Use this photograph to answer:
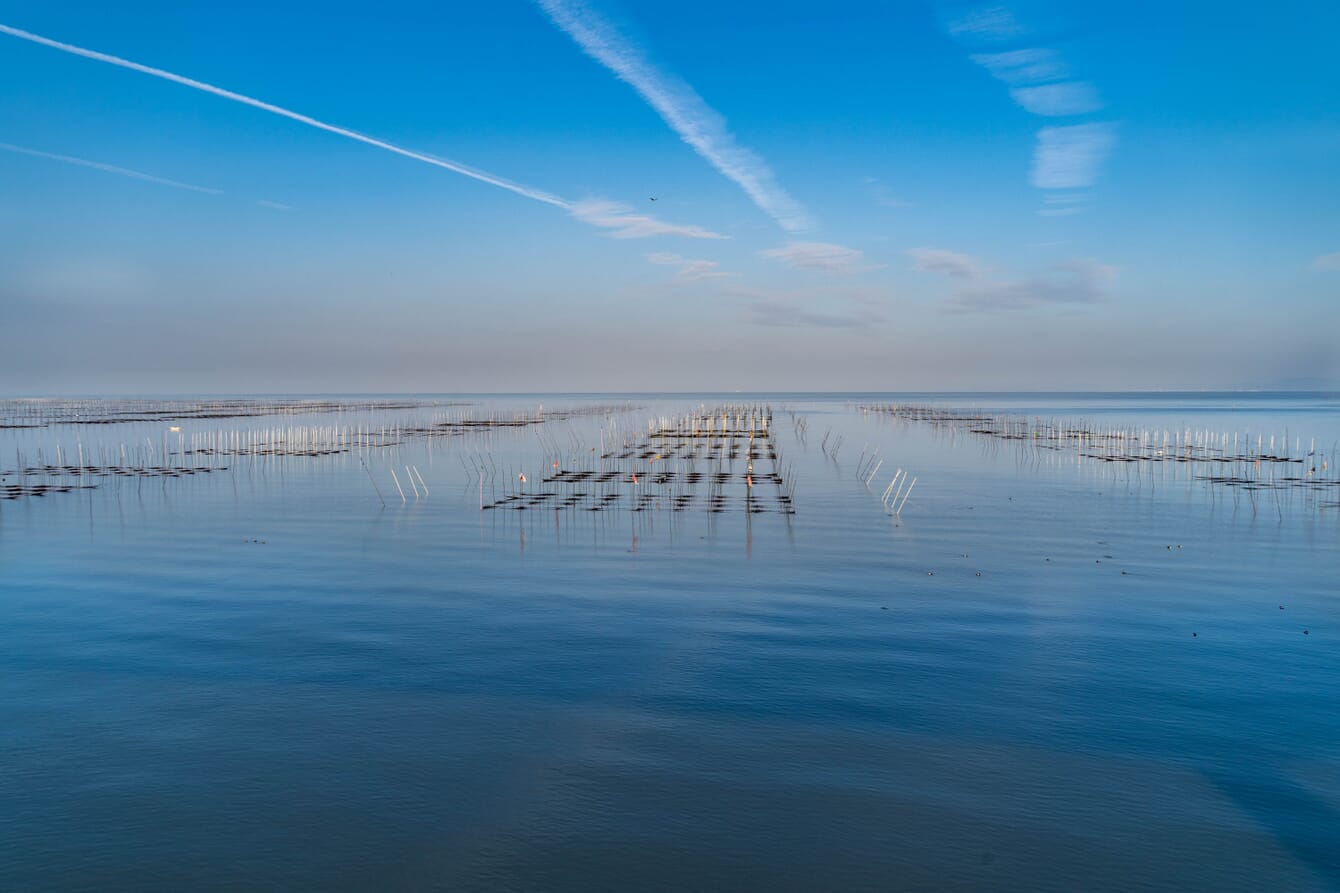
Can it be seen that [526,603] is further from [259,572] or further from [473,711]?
[259,572]

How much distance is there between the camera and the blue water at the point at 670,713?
7.02 metres

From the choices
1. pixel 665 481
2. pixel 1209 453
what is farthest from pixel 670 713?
→ pixel 1209 453

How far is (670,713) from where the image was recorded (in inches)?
387

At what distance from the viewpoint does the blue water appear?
702cm

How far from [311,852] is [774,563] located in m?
12.3

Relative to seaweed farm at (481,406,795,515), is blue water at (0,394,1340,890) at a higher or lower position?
lower

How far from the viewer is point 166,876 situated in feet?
22.1

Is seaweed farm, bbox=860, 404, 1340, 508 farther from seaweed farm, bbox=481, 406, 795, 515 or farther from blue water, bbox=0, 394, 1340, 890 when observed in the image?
seaweed farm, bbox=481, 406, 795, 515

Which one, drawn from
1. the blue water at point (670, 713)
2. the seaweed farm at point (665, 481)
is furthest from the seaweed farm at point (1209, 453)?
the seaweed farm at point (665, 481)

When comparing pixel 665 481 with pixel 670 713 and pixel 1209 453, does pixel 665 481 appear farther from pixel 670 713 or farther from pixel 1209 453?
pixel 1209 453

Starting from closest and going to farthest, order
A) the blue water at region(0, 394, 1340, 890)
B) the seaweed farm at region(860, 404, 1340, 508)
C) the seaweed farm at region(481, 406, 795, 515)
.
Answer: the blue water at region(0, 394, 1340, 890) → the seaweed farm at region(481, 406, 795, 515) → the seaweed farm at region(860, 404, 1340, 508)

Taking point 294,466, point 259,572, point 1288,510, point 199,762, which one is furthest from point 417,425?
point 199,762

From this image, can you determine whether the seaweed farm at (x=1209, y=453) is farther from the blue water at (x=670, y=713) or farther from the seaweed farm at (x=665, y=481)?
the seaweed farm at (x=665, y=481)

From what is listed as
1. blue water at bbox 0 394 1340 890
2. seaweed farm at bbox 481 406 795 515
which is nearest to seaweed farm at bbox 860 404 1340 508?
blue water at bbox 0 394 1340 890
